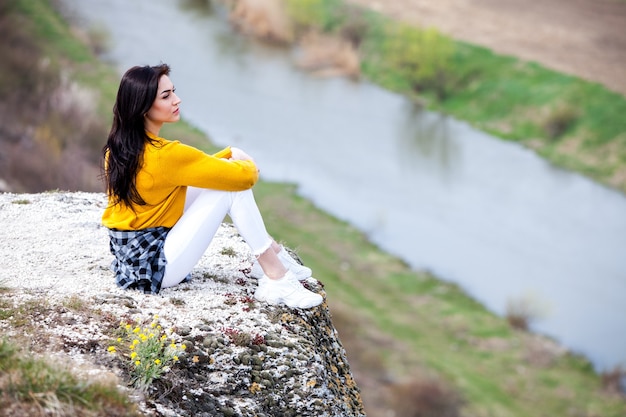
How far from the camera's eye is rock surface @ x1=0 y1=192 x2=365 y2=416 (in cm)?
537

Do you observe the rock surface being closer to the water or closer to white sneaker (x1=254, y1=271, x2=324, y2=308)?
white sneaker (x1=254, y1=271, x2=324, y2=308)

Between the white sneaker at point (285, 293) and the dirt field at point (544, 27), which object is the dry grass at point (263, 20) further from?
the white sneaker at point (285, 293)

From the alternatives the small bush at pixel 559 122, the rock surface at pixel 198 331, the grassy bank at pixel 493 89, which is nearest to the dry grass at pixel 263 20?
the grassy bank at pixel 493 89

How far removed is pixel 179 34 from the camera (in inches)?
1389

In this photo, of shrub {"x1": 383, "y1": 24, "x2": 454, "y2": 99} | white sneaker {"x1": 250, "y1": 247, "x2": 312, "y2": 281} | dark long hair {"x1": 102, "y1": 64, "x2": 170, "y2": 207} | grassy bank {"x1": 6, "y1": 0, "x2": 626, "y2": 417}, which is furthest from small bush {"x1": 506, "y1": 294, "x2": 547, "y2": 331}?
dark long hair {"x1": 102, "y1": 64, "x2": 170, "y2": 207}

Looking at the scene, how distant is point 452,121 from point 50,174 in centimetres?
1750

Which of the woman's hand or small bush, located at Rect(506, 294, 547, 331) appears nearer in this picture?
the woman's hand

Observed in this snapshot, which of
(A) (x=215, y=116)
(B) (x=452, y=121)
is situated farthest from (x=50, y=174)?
(B) (x=452, y=121)

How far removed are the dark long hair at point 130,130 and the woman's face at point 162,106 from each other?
0.04 m

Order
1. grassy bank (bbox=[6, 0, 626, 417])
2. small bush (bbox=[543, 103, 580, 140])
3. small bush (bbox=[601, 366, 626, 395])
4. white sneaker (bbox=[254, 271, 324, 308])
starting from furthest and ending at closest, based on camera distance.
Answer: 1. small bush (bbox=[543, 103, 580, 140])
2. small bush (bbox=[601, 366, 626, 395])
3. grassy bank (bbox=[6, 0, 626, 417])
4. white sneaker (bbox=[254, 271, 324, 308])

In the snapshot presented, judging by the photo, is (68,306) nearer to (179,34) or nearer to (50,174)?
(50,174)

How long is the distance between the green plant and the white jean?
0.69 meters

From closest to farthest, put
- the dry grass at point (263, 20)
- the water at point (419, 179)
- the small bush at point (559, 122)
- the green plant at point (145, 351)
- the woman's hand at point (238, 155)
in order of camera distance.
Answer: the green plant at point (145, 351)
the woman's hand at point (238, 155)
the water at point (419, 179)
the small bush at point (559, 122)
the dry grass at point (263, 20)

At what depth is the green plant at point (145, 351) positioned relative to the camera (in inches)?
203
